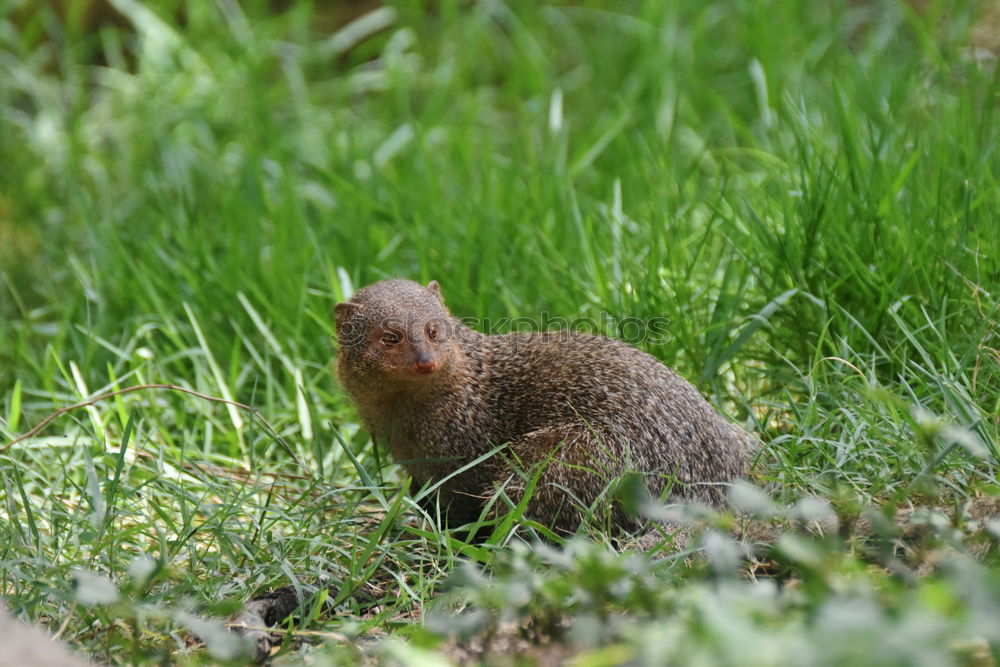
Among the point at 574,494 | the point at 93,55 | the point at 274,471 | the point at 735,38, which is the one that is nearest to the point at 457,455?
the point at 574,494

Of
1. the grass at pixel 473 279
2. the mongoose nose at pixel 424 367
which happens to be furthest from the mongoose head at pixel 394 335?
the grass at pixel 473 279

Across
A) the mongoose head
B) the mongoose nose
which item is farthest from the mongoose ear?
the mongoose nose

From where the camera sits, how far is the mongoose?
2777 millimetres

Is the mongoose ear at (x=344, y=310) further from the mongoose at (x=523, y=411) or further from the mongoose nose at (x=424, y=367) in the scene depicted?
the mongoose nose at (x=424, y=367)

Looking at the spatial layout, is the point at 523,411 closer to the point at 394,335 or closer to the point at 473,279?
the point at 394,335

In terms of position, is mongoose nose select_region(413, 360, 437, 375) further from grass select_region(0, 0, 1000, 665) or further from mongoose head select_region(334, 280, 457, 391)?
grass select_region(0, 0, 1000, 665)

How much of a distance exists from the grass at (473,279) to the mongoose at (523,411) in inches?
6.9

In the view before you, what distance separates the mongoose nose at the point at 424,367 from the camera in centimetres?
290

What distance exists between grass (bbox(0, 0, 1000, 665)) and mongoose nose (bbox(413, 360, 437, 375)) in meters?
0.36

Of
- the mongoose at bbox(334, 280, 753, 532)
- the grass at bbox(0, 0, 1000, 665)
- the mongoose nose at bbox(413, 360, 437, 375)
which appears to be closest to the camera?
the grass at bbox(0, 0, 1000, 665)

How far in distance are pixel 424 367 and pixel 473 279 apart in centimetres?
123

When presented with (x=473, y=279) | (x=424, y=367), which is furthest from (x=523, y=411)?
(x=473, y=279)

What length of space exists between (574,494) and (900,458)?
33.7 inches

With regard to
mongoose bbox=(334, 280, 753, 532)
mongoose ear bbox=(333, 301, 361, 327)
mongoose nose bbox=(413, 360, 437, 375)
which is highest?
mongoose ear bbox=(333, 301, 361, 327)
